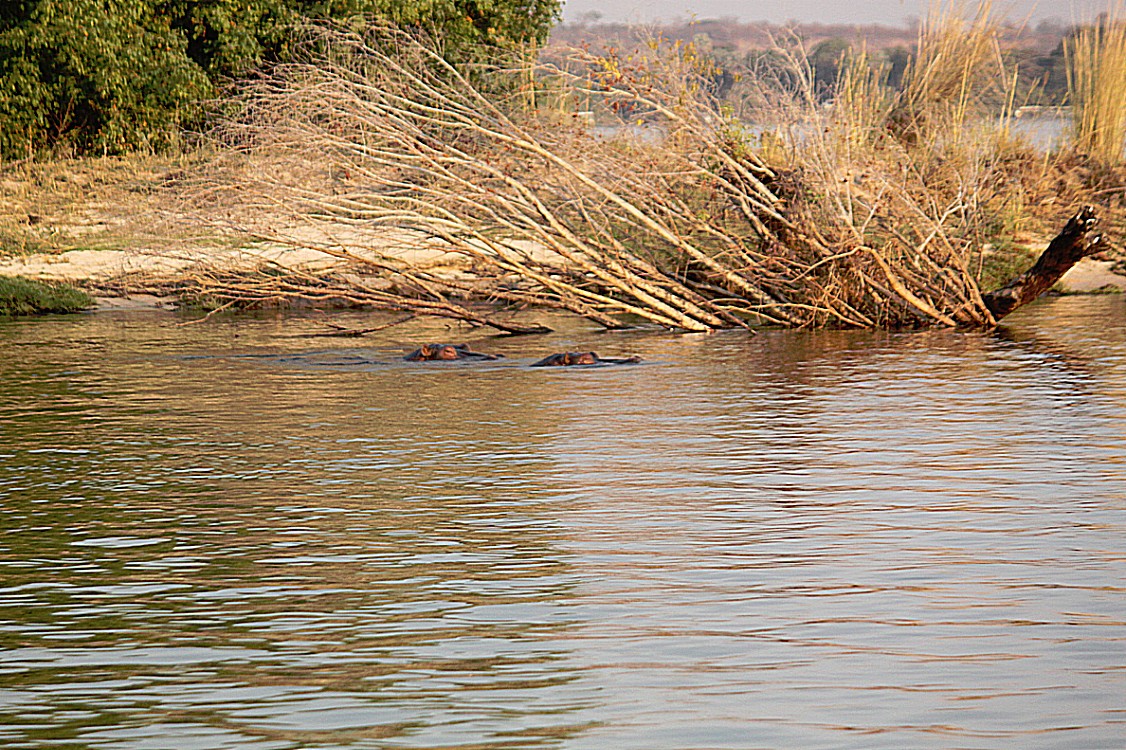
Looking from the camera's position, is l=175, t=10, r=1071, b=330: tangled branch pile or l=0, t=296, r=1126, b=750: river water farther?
l=175, t=10, r=1071, b=330: tangled branch pile

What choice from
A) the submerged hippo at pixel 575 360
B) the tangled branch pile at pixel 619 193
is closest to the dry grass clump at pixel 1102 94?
Answer: the tangled branch pile at pixel 619 193

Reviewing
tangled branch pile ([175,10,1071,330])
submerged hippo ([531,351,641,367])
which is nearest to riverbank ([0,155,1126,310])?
tangled branch pile ([175,10,1071,330])

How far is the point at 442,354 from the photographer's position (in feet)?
52.1

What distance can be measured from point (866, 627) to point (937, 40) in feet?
67.9

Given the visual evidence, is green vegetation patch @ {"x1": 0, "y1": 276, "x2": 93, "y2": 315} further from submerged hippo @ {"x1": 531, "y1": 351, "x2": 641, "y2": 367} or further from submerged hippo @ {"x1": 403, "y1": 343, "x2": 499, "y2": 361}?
submerged hippo @ {"x1": 531, "y1": 351, "x2": 641, "y2": 367}

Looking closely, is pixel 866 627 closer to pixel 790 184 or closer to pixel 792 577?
pixel 792 577

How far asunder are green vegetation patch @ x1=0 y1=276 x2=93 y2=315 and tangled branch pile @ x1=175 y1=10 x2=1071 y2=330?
16.2 ft

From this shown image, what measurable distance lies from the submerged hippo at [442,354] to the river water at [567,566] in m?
2.06

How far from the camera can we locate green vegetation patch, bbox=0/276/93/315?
75.3ft

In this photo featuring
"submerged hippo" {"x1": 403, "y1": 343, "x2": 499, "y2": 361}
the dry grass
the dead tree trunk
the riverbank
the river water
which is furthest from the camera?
the dry grass

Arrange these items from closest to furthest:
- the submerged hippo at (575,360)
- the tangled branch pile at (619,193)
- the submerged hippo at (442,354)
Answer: the submerged hippo at (575,360) → the submerged hippo at (442,354) → the tangled branch pile at (619,193)

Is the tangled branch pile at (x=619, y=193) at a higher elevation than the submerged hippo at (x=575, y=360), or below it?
higher

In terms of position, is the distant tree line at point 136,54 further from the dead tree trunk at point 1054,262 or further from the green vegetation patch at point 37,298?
the dead tree trunk at point 1054,262

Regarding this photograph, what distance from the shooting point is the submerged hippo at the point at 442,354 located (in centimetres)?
1587
